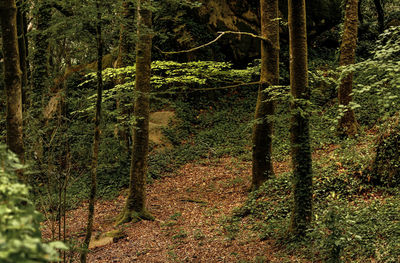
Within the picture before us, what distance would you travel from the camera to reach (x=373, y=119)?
11.5m

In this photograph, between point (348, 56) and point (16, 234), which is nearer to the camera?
point (16, 234)

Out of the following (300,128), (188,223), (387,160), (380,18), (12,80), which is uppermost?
(380,18)

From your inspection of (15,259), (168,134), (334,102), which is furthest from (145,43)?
(334,102)

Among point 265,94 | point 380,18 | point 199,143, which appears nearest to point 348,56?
point 265,94

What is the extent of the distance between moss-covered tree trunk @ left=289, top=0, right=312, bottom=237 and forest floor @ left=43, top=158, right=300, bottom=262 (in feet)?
3.00

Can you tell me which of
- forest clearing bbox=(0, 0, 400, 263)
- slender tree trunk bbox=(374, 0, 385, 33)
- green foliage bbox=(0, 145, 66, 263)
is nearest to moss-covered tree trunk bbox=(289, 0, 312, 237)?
forest clearing bbox=(0, 0, 400, 263)

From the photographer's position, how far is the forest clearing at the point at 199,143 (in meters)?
4.44

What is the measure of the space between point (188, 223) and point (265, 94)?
13.7 feet

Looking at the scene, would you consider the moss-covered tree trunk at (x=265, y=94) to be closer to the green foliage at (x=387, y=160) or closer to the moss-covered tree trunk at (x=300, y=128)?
the green foliage at (x=387, y=160)

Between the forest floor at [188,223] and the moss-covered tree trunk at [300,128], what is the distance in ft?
3.00

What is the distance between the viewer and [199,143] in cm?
1402

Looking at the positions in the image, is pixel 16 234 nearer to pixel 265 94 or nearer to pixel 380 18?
pixel 265 94

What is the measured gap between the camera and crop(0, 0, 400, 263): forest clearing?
4.44 metres

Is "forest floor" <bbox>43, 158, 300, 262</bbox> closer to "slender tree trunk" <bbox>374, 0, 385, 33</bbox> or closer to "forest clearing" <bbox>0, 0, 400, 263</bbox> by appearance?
"forest clearing" <bbox>0, 0, 400, 263</bbox>
